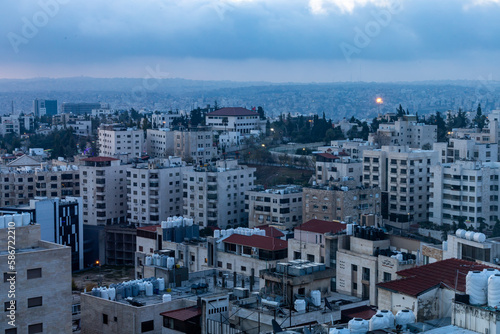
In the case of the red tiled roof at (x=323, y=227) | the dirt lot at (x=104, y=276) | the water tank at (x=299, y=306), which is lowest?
the dirt lot at (x=104, y=276)

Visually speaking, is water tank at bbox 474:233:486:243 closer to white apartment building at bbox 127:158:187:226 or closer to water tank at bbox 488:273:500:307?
water tank at bbox 488:273:500:307

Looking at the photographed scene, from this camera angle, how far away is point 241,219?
41438 mm

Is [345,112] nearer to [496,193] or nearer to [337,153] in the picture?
[337,153]

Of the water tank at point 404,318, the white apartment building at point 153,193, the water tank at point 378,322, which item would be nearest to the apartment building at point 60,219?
the white apartment building at point 153,193

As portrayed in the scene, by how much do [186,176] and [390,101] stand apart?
130 metres

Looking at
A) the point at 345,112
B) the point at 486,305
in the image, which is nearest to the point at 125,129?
the point at 486,305

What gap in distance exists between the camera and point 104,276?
37812 millimetres

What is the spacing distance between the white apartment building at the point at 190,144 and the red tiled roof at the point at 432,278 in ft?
139

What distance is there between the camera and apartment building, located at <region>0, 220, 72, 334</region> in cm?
1462

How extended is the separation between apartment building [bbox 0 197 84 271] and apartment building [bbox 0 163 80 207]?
23.8 feet

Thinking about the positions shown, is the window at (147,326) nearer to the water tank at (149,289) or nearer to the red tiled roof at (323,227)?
the water tank at (149,289)

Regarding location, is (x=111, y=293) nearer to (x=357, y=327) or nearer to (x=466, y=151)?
(x=357, y=327)

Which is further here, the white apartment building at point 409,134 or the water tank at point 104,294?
the white apartment building at point 409,134

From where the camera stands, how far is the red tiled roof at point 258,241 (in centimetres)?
2641
